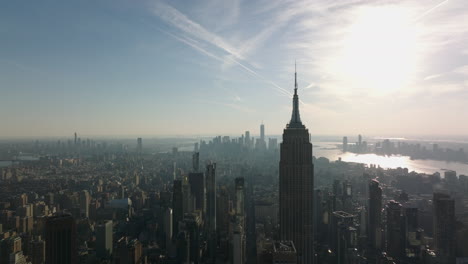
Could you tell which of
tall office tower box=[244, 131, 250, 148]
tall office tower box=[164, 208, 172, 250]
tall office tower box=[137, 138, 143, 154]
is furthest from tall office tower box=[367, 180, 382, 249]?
tall office tower box=[137, 138, 143, 154]

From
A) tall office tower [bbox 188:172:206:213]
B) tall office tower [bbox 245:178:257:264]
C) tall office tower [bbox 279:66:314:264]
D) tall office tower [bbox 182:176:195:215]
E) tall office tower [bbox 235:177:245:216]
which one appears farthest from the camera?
tall office tower [bbox 188:172:206:213]

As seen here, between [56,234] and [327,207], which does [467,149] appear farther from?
[56,234]

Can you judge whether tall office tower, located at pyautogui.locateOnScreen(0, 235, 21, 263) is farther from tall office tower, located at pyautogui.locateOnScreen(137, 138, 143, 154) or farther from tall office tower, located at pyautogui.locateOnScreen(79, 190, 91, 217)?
tall office tower, located at pyautogui.locateOnScreen(137, 138, 143, 154)

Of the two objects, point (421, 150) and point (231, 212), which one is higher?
point (421, 150)

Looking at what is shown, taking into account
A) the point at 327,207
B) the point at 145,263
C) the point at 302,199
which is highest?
the point at 302,199

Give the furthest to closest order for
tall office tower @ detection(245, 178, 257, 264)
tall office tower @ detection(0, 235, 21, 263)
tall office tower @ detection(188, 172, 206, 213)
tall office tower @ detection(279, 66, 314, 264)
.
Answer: tall office tower @ detection(188, 172, 206, 213) → tall office tower @ detection(245, 178, 257, 264) → tall office tower @ detection(279, 66, 314, 264) → tall office tower @ detection(0, 235, 21, 263)

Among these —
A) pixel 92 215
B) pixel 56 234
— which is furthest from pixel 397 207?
pixel 92 215

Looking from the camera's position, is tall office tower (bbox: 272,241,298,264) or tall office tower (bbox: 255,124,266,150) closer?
tall office tower (bbox: 272,241,298,264)
